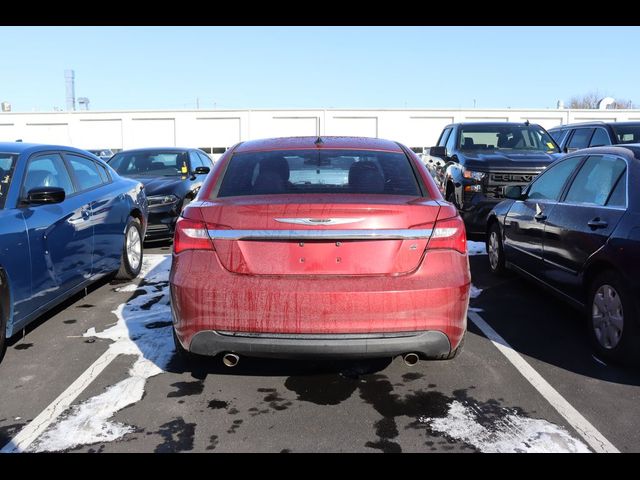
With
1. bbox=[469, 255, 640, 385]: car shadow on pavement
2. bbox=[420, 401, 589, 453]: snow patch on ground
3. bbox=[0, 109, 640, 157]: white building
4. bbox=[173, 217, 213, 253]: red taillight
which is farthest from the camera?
bbox=[0, 109, 640, 157]: white building

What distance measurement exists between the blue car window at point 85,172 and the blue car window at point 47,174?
0.67 ft

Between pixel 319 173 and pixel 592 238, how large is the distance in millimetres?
2144

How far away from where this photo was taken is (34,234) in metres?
4.07

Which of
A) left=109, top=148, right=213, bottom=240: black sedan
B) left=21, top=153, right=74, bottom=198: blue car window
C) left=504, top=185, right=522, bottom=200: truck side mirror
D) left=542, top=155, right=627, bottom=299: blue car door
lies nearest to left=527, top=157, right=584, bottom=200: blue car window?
left=504, top=185, right=522, bottom=200: truck side mirror

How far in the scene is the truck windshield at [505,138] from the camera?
9617 mm

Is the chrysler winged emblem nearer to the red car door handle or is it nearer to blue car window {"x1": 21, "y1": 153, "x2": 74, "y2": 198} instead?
the red car door handle

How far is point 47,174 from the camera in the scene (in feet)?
15.6

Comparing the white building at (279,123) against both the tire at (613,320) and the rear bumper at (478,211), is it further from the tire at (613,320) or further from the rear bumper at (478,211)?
the tire at (613,320)

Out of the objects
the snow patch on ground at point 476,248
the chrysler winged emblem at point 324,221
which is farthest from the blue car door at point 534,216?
the chrysler winged emblem at point 324,221

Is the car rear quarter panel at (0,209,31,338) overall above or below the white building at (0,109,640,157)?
below

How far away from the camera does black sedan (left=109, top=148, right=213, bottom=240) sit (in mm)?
8320

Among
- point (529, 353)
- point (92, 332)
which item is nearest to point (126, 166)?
point (92, 332)

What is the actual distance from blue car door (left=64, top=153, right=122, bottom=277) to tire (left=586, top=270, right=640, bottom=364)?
4416mm
